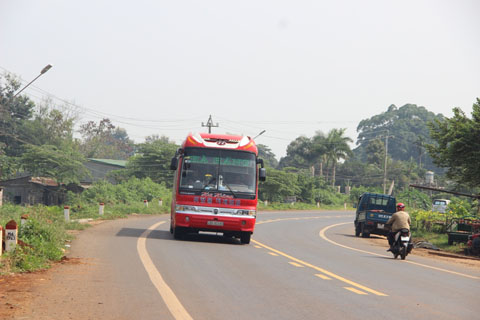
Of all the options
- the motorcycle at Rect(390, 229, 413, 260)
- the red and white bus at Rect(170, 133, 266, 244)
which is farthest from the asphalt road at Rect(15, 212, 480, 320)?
the red and white bus at Rect(170, 133, 266, 244)

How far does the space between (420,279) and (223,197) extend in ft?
24.6

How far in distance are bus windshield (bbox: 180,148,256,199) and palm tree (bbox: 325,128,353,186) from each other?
65.0m

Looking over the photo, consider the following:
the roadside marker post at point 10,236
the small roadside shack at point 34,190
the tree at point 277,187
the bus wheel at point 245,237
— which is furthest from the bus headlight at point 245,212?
the tree at point 277,187

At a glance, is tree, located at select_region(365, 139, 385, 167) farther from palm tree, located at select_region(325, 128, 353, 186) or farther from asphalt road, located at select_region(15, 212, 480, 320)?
asphalt road, located at select_region(15, 212, 480, 320)

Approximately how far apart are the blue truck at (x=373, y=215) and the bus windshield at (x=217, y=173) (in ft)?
36.8

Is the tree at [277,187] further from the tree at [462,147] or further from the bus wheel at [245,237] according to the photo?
the bus wheel at [245,237]

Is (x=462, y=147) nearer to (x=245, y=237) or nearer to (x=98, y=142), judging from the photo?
(x=245, y=237)

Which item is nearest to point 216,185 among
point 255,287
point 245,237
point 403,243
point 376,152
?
point 245,237

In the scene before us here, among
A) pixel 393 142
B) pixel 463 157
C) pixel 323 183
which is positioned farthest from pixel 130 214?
pixel 393 142

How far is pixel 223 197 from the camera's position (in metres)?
18.2

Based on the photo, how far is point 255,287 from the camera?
9719mm

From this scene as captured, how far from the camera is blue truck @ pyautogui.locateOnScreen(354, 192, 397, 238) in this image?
29297mm

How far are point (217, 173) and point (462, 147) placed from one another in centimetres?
1204

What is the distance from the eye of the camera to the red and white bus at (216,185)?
18.1m
